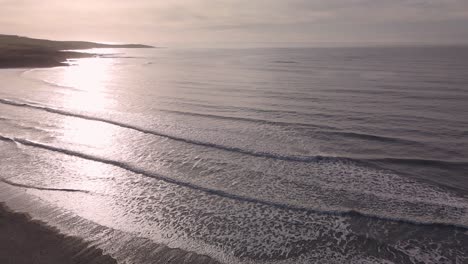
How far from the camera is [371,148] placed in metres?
17.7

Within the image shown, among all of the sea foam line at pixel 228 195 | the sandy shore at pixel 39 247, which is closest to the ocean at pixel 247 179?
the sea foam line at pixel 228 195

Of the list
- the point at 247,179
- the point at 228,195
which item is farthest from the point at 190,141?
the point at 228,195

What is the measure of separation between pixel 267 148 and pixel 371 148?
210 inches

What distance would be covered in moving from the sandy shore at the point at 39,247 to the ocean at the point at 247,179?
39 cm

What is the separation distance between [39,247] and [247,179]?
7.53 meters

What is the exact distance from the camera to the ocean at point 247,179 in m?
9.67

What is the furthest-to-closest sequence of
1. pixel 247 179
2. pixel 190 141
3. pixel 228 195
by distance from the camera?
A: pixel 190 141, pixel 247 179, pixel 228 195

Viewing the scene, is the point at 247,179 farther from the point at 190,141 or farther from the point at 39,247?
the point at 39,247

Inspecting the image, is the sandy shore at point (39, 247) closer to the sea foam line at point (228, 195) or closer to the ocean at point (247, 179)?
the ocean at point (247, 179)

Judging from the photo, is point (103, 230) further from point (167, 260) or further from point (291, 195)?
point (291, 195)

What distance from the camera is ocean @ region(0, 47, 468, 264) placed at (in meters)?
9.67

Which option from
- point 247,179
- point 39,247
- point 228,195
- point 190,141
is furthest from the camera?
point 190,141

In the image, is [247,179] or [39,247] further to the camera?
[247,179]

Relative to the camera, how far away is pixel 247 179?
13.9 m
